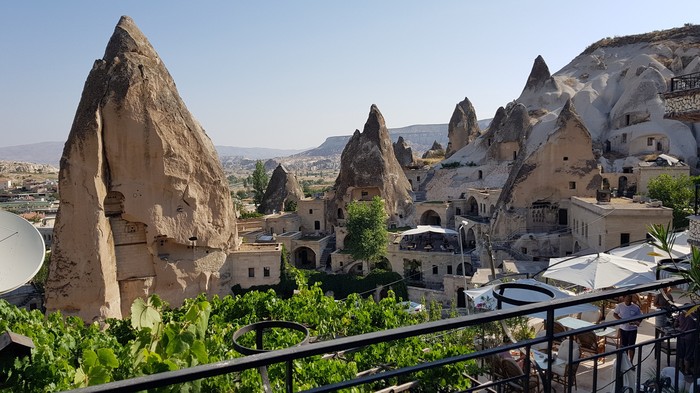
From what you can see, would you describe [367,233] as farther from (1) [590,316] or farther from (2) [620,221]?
(1) [590,316]

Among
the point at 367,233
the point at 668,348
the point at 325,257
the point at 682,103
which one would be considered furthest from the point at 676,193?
the point at 668,348

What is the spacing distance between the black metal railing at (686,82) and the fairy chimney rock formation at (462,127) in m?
53.5

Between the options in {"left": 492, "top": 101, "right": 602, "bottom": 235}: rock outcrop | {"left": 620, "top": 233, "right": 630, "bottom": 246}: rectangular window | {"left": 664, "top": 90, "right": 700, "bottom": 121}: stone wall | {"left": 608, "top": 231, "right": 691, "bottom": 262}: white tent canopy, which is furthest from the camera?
{"left": 492, "top": 101, "right": 602, "bottom": 235}: rock outcrop

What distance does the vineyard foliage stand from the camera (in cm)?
410

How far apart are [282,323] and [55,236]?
74.4ft

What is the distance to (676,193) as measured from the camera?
1072 inches

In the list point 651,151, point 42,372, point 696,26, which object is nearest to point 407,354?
point 42,372

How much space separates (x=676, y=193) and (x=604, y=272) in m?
21.6

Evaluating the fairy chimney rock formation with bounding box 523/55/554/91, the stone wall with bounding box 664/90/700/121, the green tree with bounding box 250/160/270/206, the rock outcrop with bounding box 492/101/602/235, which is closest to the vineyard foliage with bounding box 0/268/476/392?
the stone wall with bounding box 664/90/700/121

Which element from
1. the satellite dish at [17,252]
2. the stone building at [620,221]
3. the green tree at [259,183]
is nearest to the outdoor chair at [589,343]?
the satellite dish at [17,252]

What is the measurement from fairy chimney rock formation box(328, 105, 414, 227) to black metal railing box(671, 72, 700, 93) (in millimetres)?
30644

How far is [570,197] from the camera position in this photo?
2858 cm

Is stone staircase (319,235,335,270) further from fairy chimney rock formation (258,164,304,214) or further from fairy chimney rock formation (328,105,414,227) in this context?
fairy chimney rock formation (258,164,304,214)

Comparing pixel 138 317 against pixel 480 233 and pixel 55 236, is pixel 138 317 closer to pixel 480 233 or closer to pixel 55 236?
pixel 55 236
